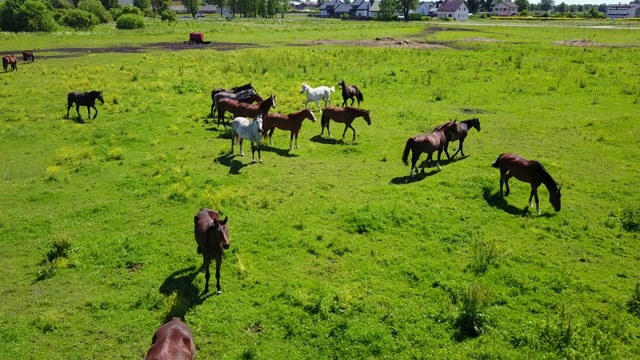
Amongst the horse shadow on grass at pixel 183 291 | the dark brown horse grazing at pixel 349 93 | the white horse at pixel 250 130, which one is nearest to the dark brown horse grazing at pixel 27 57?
the dark brown horse grazing at pixel 349 93

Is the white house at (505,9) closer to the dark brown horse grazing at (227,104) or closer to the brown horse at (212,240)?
the dark brown horse grazing at (227,104)

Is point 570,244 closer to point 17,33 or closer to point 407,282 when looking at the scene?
point 407,282

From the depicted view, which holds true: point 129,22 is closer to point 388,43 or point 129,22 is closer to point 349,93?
point 388,43

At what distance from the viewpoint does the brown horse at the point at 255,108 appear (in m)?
20.4

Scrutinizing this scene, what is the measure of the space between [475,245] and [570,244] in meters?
2.99

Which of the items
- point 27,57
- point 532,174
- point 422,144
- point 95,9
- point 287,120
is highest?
point 95,9

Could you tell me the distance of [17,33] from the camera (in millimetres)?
69125

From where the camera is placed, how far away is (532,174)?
14.5 m

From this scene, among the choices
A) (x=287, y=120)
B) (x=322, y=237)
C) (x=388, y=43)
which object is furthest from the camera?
(x=388, y=43)

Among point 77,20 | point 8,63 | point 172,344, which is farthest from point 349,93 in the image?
point 77,20

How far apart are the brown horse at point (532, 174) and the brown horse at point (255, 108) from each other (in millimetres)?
10702

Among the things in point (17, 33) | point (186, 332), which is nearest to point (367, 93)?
point (186, 332)

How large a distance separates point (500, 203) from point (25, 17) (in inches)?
3331

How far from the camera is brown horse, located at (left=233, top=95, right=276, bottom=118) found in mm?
20422
